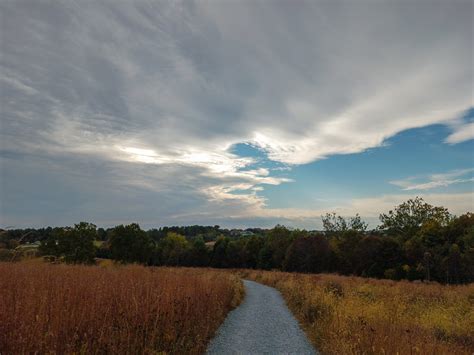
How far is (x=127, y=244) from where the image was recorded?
55375mm

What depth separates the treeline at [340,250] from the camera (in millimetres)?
43750

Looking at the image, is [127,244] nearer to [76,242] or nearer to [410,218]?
[76,242]

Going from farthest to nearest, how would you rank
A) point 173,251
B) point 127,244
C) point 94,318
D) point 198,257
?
1. point 173,251
2. point 198,257
3. point 127,244
4. point 94,318

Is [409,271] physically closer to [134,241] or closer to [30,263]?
[134,241]

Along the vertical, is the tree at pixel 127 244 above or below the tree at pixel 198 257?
above

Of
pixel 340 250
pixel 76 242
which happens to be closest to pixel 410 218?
pixel 340 250

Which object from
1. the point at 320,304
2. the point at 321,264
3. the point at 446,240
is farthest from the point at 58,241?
the point at 446,240

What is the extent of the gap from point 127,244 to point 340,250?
38.4 meters

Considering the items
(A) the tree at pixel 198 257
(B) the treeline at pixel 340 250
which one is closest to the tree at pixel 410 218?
(B) the treeline at pixel 340 250

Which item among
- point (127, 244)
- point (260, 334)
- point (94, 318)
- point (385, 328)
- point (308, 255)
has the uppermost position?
point (127, 244)

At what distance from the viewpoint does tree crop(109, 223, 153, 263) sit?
54609mm

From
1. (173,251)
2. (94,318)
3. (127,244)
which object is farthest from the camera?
(173,251)

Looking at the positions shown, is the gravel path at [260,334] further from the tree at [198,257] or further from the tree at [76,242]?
the tree at [198,257]

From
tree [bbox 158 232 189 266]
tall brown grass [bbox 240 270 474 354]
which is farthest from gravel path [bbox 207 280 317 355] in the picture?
tree [bbox 158 232 189 266]
